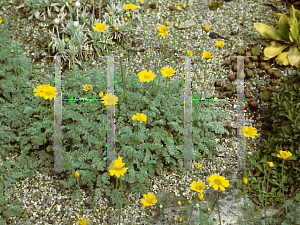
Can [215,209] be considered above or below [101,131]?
below

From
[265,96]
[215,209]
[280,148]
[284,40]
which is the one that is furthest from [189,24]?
[215,209]

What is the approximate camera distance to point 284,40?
3838 millimetres

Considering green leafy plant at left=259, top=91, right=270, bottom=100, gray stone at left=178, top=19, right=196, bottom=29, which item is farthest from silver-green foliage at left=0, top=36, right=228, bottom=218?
gray stone at left=178, top=19, right=196, bottom=29

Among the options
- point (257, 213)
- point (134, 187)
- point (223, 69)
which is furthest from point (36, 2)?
point (257, 213)

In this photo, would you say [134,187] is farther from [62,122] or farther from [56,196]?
[62,122]

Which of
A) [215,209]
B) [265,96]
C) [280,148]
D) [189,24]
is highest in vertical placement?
[189,24]

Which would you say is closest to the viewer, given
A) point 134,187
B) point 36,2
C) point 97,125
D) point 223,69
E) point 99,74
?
point 134,187

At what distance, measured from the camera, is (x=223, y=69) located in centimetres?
396

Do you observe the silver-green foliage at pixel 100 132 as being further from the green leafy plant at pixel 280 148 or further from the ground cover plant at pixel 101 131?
the green leafy plant at pixel 280 148

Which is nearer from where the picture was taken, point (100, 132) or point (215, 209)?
point (215, 209)

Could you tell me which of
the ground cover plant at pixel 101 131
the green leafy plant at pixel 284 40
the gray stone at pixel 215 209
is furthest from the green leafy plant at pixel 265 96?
the gray stone at pixel 215 209

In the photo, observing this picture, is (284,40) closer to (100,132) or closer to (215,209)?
(215,209)

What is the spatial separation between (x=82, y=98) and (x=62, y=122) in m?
0.33

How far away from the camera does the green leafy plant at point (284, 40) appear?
3714 millimetres
